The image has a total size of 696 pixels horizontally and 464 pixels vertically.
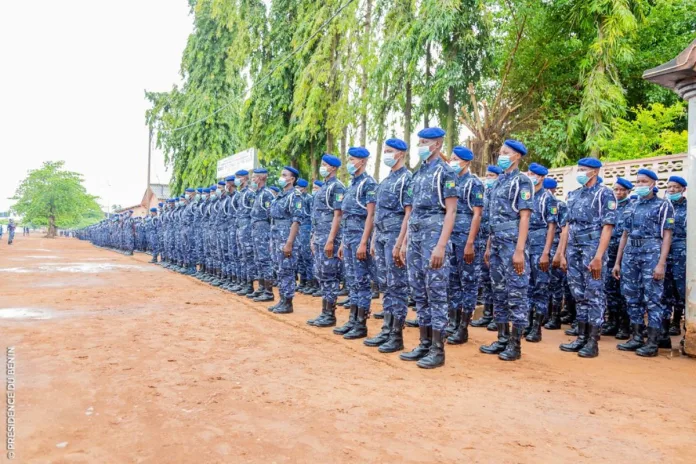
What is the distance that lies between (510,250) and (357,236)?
1.77 metres

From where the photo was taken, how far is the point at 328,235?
6.89 m

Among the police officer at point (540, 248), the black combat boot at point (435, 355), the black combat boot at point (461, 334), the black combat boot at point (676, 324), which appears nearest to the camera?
the black combat boot at point (435, 355)

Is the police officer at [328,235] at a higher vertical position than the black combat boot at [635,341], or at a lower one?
higher

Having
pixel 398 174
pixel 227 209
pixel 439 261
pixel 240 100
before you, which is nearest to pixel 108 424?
pixel 439 261

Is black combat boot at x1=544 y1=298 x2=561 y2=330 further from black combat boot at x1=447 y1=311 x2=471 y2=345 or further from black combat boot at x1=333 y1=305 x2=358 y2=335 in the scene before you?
black combat boot at x1=333 y1=305 x2=358 y2=335

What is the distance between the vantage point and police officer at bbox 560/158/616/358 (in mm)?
5492

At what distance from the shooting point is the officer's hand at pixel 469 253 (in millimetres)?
5556

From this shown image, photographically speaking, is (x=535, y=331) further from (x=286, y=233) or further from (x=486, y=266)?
(x=286, y=233)

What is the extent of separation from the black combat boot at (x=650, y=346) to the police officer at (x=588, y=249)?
544 mm

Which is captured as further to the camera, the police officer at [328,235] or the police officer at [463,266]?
the police officer at [328,235]

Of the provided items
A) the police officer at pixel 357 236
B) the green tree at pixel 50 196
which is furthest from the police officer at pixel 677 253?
the green tree at pixel 50 196

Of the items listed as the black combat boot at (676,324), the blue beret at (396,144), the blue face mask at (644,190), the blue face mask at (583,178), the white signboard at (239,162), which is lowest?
the black combat boot at (676,324)

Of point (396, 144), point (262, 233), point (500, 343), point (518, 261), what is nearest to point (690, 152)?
point (518, 261)

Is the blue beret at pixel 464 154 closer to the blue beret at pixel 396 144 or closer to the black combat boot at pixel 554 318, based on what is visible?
the blue beret at pixel 396 144
